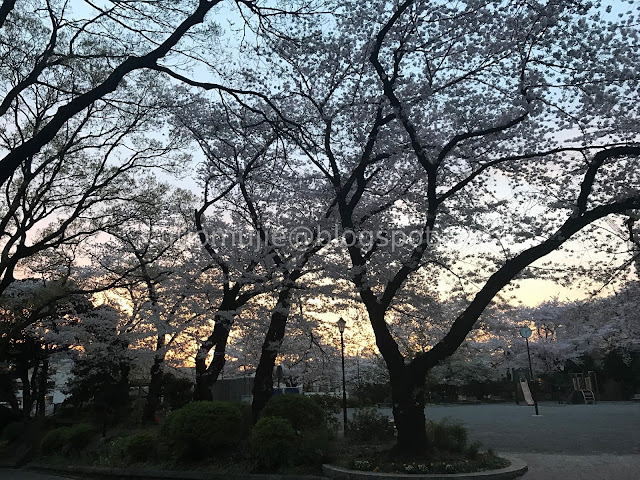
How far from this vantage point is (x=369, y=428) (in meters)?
11.9

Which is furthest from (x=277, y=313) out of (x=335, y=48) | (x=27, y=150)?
(x=27, y=150)

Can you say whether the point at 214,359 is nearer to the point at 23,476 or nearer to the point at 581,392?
the point at 23,476

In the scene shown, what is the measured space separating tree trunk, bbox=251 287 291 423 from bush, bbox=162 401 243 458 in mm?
2474

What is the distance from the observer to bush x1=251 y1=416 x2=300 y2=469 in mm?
9883

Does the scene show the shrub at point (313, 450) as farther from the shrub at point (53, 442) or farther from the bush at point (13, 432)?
the bush at point (13, 432)

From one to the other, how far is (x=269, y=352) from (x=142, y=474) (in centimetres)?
434

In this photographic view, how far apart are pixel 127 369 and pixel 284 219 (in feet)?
38.2

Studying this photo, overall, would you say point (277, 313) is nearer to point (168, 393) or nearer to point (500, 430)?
point (500, 430)

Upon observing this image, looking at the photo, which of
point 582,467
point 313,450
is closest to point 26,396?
point 313,450

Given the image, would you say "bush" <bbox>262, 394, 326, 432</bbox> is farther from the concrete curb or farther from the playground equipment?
the playground equipment

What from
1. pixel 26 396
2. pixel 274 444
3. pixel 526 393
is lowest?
pixel 274 444

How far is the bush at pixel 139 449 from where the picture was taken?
481 inches

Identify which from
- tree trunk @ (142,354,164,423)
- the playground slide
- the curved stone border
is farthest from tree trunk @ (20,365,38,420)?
the playground slide

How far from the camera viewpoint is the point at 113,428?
18.0 m
